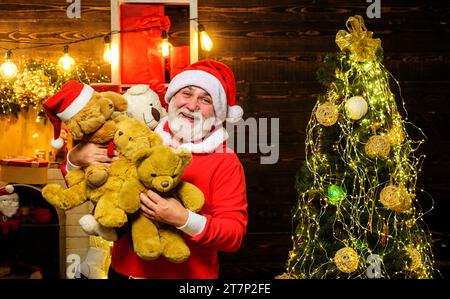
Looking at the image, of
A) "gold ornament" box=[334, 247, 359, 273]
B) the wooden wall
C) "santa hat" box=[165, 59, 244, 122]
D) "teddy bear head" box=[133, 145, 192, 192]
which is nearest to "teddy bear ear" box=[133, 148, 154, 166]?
"teddy bear head" box=[133, 145, 192, 192]

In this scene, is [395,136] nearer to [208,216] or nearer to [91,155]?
[208,216]

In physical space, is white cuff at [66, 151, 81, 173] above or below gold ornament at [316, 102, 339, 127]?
below

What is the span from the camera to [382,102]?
2.60 metres

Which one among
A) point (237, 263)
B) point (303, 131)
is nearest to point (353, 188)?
point (303, 131)

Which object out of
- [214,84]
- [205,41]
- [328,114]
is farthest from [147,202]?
[205,41]

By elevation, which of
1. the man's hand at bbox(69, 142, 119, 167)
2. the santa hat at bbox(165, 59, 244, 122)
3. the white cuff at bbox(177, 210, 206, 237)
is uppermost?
the santa hat at bbox(165, 59, 244, 122)

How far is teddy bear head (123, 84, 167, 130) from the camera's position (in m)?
1.86

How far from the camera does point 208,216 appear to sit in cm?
165

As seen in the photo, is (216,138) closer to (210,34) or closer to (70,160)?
(70,160)

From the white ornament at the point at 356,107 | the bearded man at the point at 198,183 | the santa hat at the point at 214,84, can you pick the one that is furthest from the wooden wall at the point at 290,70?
the bearded man at the point at 198,183

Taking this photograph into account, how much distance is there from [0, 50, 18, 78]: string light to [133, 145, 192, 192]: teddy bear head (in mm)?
1839

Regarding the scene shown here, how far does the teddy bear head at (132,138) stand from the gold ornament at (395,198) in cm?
130

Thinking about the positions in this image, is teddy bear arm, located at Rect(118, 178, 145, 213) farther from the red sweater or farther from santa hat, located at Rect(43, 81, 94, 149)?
santa hat, located at Rect(43, 81, 94, 149)

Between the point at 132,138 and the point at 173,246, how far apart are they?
35 cm
